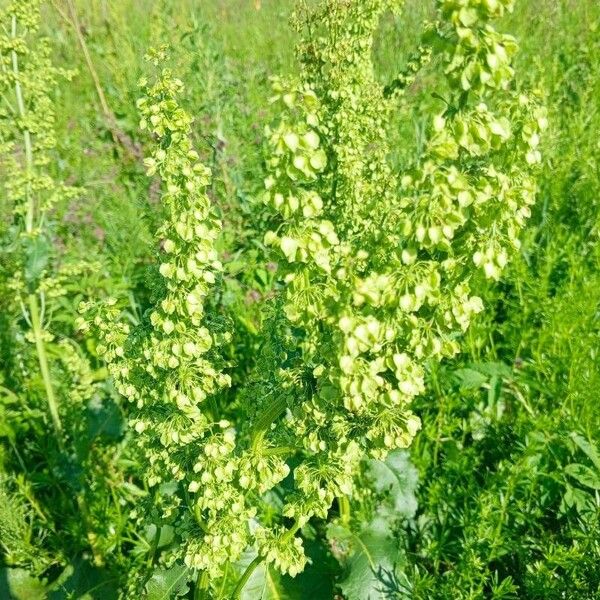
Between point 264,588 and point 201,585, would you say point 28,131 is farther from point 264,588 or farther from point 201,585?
point 264,588

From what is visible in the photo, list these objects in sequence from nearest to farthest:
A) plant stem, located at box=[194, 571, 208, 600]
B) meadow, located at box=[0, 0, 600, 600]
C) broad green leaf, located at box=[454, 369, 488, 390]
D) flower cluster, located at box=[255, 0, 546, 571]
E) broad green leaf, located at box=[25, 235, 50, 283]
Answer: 1. flower cluster, located at box=[255, 0, 546, 571]
2. meadow, located at box=[0, 0, 600, 600]
3. plant stem, located at box=[194, 571, 208, 600]
4. broad green leaf, located at box=[25, 235, 50, 283]
5. broad green leaf, located at box=[454, 369, 488, 390]

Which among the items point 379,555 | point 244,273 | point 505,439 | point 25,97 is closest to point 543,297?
point 505,439

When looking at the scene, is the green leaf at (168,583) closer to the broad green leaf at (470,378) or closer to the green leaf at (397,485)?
the green leaf at (397,485)

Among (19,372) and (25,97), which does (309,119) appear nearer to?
(25,97)

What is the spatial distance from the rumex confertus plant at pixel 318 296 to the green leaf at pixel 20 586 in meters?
1.01

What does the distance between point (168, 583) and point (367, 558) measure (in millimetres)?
836

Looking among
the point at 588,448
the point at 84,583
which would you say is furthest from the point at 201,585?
the point at 588,448

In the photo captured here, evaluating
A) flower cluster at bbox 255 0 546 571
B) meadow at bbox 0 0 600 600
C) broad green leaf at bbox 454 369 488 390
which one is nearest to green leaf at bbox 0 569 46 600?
meadow at bbox 0 0 600 600

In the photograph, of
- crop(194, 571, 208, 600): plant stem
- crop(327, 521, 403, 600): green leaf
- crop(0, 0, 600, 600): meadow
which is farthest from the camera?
crop(327, 521, 403, 600): green leaf

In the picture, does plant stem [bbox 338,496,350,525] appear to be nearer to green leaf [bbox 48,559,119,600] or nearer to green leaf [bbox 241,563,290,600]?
green leaf [bbox 241,563,290,600]

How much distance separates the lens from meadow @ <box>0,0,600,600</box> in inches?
48.8

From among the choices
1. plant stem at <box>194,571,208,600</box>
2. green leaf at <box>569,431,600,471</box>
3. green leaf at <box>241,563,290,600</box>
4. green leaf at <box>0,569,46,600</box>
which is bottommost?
green leaf at <box>0,569,46,600</box>

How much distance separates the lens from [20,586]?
2742mm

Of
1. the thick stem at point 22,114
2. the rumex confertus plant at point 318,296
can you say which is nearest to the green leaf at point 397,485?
the rumex confertus plant at point 318,296
